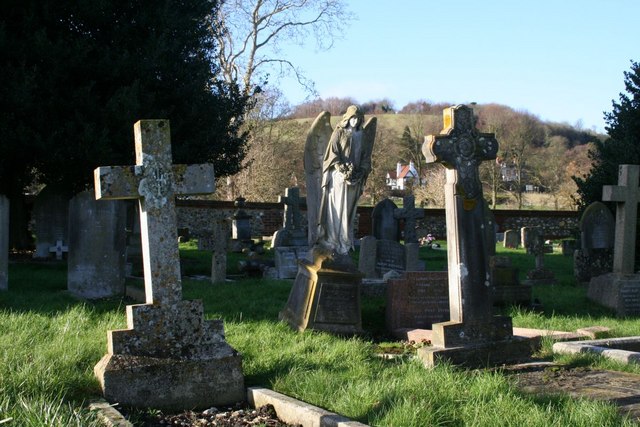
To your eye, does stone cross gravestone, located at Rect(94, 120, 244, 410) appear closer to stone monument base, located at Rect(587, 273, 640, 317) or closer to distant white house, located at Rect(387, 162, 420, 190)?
stone monument base, located at Rect(587, 273, 640, 317)

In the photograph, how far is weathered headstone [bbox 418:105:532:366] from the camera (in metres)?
7.56

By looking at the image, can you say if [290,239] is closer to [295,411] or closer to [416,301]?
[416,301]

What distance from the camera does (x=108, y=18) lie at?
1557cm

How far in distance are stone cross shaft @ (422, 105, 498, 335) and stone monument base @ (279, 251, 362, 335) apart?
1.83 meters

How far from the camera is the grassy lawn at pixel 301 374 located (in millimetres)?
4812

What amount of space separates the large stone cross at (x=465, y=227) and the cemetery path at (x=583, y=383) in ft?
2.16

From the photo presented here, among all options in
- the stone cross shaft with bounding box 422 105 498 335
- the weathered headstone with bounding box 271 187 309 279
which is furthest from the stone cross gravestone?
the weathered headstone with bounding box 271 187 309 279

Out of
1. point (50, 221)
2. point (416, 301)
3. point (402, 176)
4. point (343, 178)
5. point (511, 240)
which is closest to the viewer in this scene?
point (416, 301)

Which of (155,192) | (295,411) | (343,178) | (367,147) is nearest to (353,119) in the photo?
(367,147)

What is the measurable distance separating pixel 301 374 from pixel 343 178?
4.34 metres

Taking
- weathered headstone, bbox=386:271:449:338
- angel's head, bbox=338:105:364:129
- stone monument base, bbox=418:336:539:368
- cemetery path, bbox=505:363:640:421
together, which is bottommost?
cemetery path, bbox=505:363:640:421

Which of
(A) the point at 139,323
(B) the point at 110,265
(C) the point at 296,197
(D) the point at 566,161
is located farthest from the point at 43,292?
(D) the point at 566,161

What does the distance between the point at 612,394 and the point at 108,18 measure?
42.5 feet

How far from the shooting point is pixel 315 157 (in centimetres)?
1097
